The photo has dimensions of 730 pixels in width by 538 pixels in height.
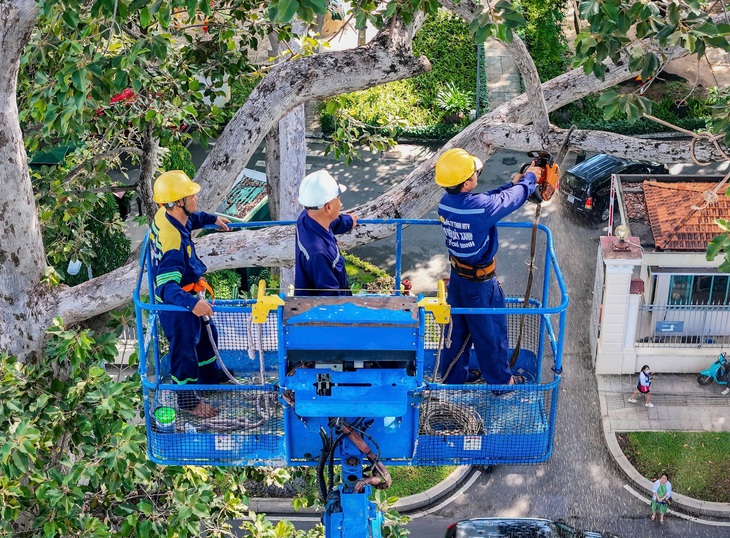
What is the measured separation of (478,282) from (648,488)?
8471mm

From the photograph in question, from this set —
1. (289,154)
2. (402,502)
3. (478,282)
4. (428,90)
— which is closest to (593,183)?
(428,90)

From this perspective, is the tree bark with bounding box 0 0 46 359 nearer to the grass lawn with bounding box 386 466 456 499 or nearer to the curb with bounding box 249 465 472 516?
the curb with bounding box 249 465 472 516

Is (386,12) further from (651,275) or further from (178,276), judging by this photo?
(651,275)

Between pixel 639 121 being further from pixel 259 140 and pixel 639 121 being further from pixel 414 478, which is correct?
pixel 259 140

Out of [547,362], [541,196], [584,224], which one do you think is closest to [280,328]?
[541,196]

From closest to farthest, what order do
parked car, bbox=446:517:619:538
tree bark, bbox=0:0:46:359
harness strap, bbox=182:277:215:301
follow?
harness strap, bbox=182:277:215:301 < tree bark, bbox=0:0:46:359 < parked car, bbox=446:517:619:538

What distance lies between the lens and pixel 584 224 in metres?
22.4

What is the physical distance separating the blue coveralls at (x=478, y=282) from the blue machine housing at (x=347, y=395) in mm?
308

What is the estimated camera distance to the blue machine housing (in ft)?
23.1

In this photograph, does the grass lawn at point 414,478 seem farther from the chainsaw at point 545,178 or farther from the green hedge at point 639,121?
the green hedge at point 639,121

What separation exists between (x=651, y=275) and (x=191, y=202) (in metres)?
10.7

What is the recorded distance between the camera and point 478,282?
8.52m

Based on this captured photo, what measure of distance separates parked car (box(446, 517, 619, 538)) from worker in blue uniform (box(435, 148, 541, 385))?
507 cm

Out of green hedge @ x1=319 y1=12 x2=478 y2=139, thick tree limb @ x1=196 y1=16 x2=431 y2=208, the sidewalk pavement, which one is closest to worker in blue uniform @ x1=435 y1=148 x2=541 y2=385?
thick tree limb @ x1=196 y1=16 x2=431 y2=208
